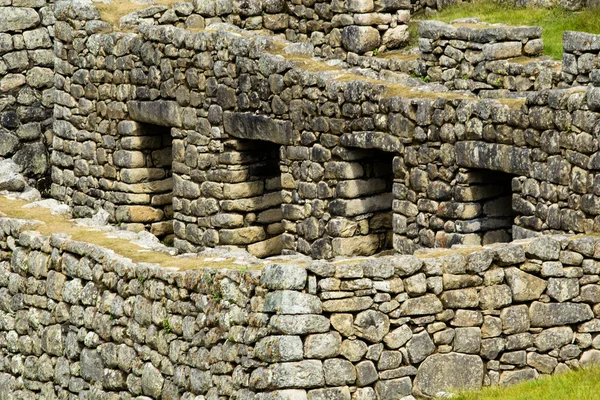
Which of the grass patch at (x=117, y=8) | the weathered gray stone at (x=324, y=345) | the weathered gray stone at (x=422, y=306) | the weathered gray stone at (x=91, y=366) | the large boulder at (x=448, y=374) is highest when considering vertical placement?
the grass patch at (x=117, y=8)

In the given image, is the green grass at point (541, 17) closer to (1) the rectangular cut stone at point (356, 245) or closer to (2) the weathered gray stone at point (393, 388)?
(1) the rectangular cut stone at point (356, 245)

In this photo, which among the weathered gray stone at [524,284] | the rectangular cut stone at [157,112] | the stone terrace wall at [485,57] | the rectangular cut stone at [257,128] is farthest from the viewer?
the rectangular cut stone at [157,112]

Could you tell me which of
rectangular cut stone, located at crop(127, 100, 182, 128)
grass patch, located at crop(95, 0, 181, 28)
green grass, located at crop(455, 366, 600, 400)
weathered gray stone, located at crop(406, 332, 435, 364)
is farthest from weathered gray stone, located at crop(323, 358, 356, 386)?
grass patch, located at crop(95, 0, 181, 28)

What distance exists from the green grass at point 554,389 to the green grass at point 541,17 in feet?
21.9

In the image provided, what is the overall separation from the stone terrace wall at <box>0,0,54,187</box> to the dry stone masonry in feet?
0.10

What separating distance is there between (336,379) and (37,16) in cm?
1139

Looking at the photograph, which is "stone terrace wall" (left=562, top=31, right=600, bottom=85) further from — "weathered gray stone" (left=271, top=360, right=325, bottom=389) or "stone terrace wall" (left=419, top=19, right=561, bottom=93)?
"weathered gray stone" (left=271, top=360, right=325, bottom=389)

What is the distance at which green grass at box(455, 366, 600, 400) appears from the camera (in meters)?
13.9

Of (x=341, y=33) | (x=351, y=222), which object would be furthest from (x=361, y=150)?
A: (x=341, y=33)

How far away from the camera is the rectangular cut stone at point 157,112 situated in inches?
838

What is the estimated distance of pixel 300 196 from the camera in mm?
19422

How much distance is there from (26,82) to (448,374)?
11.5 m

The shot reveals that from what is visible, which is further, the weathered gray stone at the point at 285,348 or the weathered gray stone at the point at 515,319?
the weathered gray stone at the point at 515,319

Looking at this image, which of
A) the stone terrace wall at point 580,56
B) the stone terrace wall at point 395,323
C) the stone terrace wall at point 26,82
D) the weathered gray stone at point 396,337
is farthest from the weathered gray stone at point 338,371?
the stone terrace wall at point 26,82
